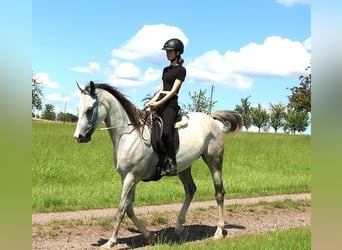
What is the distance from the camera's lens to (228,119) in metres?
9.26

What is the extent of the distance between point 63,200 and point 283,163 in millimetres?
13206

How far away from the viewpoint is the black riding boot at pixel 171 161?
7.34 m

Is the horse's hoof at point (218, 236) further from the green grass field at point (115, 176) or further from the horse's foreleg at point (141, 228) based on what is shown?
the green grass field at point (115, 176)

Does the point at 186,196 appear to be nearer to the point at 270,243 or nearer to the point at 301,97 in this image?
the point at 270,243

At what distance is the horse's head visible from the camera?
656cm

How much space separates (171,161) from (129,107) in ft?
3.80

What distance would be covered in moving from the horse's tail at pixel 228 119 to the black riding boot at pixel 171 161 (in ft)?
6.75

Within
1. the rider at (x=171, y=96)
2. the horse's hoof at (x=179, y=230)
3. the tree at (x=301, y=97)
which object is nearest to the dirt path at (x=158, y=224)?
the horse's hoof at (x=179, y=230)

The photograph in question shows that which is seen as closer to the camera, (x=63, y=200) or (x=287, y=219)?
(x=287, y=219)

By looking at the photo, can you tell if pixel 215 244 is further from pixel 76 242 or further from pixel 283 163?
pixel 283 163

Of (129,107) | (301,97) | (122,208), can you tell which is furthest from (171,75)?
(301,97)
